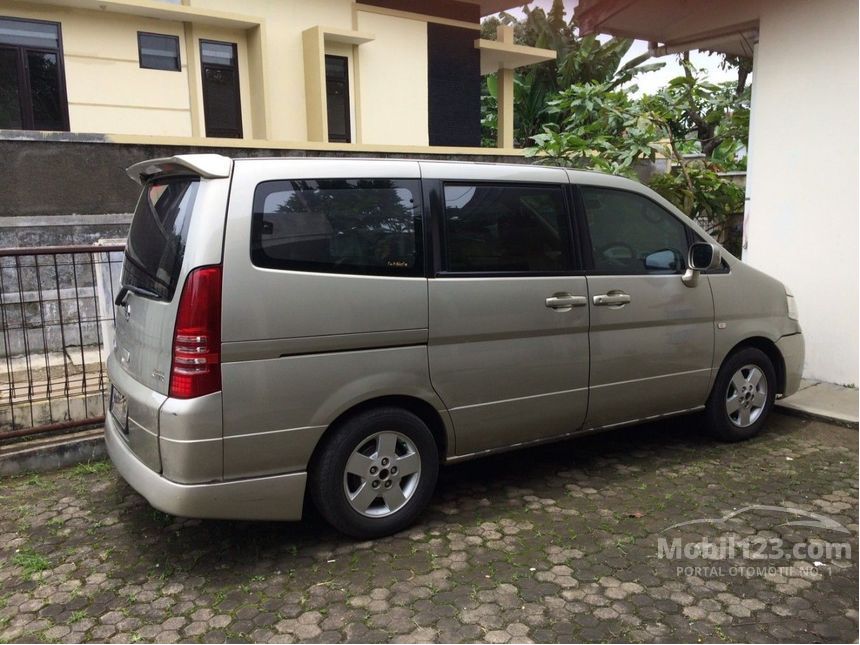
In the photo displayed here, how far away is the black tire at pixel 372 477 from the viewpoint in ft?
11.0

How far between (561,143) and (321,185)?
434cm

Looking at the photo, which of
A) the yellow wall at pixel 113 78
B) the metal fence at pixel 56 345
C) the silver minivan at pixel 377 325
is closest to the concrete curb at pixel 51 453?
the metal fence at pixel 56 345

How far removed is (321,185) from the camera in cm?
335

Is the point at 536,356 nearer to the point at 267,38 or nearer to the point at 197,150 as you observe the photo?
the point at 197,150

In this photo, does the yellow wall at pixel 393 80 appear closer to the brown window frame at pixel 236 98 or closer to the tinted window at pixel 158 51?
the brown window frame at pixel 236 98

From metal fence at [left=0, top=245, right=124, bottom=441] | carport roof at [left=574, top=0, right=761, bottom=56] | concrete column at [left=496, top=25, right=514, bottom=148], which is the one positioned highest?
concrete column at [left=496, top=25, right=514, bottom=148]

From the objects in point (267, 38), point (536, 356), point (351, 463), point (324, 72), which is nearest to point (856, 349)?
point (536, 356)

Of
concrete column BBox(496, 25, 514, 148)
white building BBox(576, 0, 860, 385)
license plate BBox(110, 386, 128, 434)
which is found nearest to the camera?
license plate BBox(110, 386, 128, 434)

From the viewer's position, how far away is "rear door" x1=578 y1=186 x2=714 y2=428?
4.21 metres

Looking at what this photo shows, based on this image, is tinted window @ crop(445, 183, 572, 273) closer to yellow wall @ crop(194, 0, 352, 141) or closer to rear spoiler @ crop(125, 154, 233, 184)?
Answer: rear spoiler @ crop(125, 154, 233, 184)

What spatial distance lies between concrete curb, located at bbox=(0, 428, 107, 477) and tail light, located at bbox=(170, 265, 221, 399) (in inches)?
84.4

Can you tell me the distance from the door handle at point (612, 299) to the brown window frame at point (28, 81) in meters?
9.23

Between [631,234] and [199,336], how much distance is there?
9.18 ft

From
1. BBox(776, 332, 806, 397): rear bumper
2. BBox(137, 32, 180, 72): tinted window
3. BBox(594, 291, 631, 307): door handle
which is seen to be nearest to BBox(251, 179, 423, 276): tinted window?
BBox(594, 291, 631, 307): door handle
